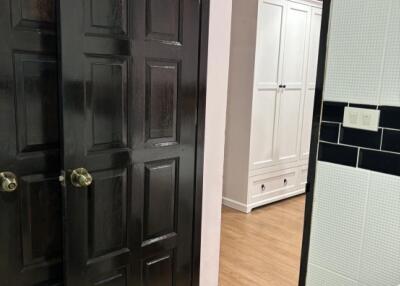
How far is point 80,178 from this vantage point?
1.48 metres

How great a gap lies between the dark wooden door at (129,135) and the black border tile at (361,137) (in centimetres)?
76

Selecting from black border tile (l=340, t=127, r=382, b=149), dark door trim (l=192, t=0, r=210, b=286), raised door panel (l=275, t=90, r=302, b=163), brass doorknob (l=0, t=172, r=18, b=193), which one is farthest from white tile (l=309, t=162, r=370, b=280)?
raised door panel (l=275, t=90, r=302, b=163)

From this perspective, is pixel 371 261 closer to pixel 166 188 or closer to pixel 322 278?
pixel 322 278

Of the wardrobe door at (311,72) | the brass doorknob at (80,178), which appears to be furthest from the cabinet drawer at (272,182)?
the brass doorknob at (80,178)

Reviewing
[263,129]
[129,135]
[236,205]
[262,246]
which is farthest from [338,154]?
[236,205]

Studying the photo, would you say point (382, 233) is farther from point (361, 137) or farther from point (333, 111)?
point (333, 111)

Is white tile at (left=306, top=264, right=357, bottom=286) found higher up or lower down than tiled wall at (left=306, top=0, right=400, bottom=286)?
lower down

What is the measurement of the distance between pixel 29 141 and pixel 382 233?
1.36 metres

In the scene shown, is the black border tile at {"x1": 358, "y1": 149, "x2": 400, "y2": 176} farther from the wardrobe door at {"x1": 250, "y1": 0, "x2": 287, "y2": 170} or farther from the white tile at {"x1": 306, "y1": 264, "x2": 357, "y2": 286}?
the wardrobe door at {"x1": 250, "y1": 0, "x2": 287, "y2": 170}

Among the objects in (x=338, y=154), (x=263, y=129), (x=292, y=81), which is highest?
(x=292, y=81)

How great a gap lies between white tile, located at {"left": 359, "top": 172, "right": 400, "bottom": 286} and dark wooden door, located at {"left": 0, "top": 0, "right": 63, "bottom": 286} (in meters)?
1.23

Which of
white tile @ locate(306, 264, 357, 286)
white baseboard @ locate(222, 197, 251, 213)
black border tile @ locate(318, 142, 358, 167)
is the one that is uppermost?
black border tile @ locate(318, 142, 358, 167)

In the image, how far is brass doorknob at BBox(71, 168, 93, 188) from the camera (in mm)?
1474

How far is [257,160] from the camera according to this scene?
374 centimetres
